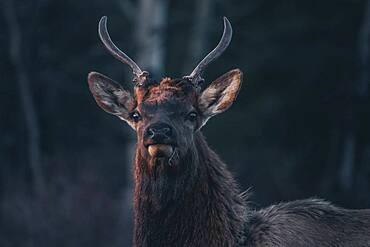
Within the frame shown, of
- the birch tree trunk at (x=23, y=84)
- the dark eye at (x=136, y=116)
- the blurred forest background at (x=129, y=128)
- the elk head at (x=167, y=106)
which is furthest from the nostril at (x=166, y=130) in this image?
the birch tree trunk at (x=23, y=84)

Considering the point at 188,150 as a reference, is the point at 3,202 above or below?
below

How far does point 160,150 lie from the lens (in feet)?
26.9

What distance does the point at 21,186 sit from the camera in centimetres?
2167

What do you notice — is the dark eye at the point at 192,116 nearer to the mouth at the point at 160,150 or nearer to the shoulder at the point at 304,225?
the mouth at the point at 160,150

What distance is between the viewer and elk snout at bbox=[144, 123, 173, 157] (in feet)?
26.7

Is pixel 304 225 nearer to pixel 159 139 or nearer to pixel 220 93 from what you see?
pixel 220 93

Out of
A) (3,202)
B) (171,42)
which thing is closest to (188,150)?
(3,202)

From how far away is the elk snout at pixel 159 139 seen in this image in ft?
26.7

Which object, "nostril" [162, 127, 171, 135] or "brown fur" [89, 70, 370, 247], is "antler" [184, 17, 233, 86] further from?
→ "nostril" [162, 127, 171, 135]

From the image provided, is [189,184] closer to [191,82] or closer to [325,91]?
[191,82]

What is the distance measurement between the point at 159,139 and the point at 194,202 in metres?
0.77

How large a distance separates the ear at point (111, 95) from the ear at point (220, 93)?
70 cm

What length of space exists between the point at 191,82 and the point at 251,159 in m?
15.7


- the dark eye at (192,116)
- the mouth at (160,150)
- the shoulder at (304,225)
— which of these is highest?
the dark eye at (192,116)
